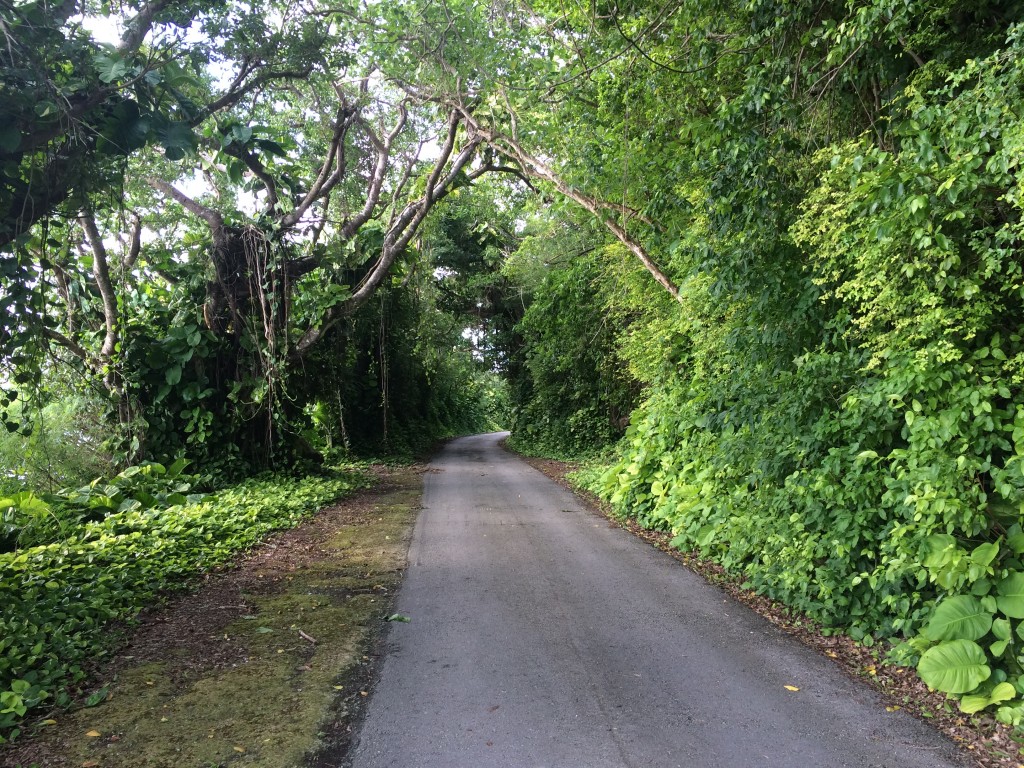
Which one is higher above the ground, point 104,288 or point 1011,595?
point 104,288

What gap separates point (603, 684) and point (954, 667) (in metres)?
2.14

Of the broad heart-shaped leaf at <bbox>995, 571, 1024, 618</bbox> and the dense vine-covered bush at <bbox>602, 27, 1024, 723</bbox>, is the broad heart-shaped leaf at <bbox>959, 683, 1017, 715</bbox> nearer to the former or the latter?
the dense vine-covered bush at <bbox>602, 27, 1024, 723</bbox>

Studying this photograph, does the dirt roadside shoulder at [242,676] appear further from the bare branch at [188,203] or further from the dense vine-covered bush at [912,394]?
the bare branch at [188,203]

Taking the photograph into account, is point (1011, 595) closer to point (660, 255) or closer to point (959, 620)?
point (959, 620)

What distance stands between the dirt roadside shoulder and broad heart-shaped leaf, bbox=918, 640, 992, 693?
3564 millimetres

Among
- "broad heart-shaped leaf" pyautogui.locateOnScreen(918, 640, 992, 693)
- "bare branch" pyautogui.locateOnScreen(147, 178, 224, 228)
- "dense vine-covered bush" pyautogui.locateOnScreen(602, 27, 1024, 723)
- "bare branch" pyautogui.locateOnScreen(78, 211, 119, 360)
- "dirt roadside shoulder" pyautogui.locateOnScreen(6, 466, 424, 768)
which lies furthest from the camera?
"bare branch" pyautogui.locateOnScreen(147, 178, 224, 228)

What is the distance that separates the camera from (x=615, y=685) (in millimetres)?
4180

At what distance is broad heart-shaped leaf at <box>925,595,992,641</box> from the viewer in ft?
13.0

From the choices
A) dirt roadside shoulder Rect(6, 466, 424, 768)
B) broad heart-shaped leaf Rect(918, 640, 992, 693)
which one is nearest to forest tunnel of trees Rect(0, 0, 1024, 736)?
broad heart-shaped leaf Rect(918, 640, 992, 693)

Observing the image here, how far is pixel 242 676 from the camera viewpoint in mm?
4246

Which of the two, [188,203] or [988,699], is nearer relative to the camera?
[988,699]

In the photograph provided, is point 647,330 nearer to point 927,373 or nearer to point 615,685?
point 927,373

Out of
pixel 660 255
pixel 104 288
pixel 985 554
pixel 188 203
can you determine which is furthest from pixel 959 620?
pixel 188 203

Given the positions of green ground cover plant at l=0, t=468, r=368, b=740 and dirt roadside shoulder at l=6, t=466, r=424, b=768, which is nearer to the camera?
dirt roadside shoulder at l=6, t=466, r=424, b=768
